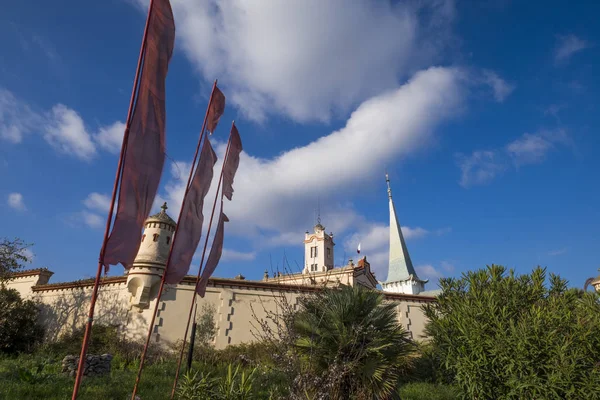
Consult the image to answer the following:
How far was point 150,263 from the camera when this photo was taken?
587 inches

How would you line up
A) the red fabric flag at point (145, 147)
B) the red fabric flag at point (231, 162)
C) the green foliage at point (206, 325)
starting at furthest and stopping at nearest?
the green foliage at point (206, 325) → the red fabric flag at point (231, 162) → the red fabric flag at point (145, 147)

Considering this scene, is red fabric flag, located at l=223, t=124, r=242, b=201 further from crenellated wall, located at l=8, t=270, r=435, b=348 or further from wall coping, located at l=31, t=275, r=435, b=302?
wall coping, located at l=31, t=275, r=435, b=302

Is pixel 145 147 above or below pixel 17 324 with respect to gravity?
above

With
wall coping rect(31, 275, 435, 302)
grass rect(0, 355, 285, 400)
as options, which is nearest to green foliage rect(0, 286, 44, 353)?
wall coping rect(31, 275, 435, 302)

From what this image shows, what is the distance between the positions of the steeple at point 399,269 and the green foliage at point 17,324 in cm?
4042

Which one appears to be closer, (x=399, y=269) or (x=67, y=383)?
(x=67, y=383)

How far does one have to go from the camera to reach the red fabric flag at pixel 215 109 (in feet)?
31.2

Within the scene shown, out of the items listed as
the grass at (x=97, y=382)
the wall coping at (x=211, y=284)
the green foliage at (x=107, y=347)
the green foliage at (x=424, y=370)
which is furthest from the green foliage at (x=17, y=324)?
the green foliage at (x=424, y=370)

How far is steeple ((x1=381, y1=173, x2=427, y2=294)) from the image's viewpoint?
5004 centimetres

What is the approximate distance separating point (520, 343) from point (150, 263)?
42.3ft

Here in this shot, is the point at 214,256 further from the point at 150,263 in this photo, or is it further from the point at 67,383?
the point at 150,263

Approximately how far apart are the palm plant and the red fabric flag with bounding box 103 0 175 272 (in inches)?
173

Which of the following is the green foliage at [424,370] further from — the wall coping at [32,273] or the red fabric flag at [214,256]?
the wall coping at [32,273]

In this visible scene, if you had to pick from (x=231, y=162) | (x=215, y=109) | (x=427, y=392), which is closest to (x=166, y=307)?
(x=231, y=162)
